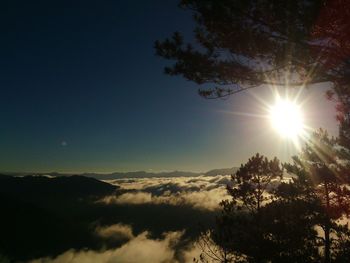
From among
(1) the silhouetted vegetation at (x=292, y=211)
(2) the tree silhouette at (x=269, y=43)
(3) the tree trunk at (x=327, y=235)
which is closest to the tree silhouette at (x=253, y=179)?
(1) the silhouetted vegetation at (x=292, y=211)

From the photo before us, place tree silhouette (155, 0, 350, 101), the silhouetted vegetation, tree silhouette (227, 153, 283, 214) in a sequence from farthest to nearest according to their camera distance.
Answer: tree silhouette (227, 153, 283, 214) → the silhouetted vegetation → tree silhouette (155, 0, 350, 101)

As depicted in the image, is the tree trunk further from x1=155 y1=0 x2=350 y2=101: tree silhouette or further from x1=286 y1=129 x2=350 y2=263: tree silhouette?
x1=155 y1=0 x2=350 y2=101: tree silhouette

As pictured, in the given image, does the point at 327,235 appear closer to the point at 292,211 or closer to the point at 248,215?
the point at 292,211

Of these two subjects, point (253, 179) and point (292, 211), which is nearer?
point (292, 211)

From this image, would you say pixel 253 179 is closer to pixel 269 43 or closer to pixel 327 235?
pixel 327 235

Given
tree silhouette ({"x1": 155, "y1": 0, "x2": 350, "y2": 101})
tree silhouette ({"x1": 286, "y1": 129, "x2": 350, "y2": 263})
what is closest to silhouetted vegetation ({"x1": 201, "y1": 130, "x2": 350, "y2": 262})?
tree silhouette ({"x1": 286, "y1": 129, "x2": 350, "y2": 263})

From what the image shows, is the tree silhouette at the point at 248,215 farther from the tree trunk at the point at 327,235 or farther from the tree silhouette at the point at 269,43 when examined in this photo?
the tree silhouette at the point at 269,43

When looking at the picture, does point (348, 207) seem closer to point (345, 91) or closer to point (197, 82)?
point (345, 91)

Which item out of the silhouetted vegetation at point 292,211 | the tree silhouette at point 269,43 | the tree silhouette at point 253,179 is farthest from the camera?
the tree silhouette at point 253,179

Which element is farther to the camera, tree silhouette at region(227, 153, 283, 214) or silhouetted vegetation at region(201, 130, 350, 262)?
tree silhouette at region(227, 153, 283, 214)

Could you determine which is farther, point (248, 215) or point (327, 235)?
point (248, 215)

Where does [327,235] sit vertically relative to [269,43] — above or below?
below

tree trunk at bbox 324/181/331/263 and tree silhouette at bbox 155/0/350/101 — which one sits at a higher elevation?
tree silhouette at bbox 155/0/350/101

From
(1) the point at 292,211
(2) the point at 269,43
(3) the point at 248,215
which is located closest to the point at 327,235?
(1) the point at 292,211
